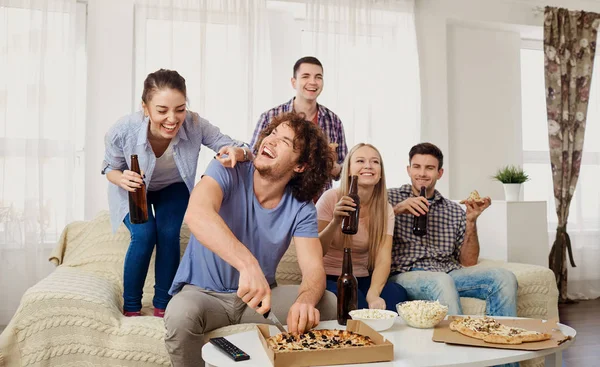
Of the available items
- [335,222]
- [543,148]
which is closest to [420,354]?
[335,222]

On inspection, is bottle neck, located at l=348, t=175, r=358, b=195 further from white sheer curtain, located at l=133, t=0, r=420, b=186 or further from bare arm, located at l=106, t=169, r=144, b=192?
white sheer curtain, located at l=133, t=0, r=420, b=186

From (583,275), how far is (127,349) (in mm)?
4652

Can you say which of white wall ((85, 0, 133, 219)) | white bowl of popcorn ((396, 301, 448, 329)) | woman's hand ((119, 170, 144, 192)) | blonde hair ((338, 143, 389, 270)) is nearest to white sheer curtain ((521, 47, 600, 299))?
blonde hair ((338, 143, 389, 270))

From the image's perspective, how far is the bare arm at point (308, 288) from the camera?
168 cm

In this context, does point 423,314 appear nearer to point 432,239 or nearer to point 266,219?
point 266,219

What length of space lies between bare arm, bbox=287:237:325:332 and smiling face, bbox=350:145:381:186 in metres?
0.70

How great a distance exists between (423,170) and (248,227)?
47.0 inches

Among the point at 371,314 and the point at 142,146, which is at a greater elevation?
the point at 142,146

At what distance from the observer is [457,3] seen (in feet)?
16.1

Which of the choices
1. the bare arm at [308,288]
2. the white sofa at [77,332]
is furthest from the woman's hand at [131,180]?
the bare arm at [308,288]

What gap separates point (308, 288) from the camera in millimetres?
1888

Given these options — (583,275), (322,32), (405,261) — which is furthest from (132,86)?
(583,275)

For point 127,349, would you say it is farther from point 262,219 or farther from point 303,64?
point 303,64

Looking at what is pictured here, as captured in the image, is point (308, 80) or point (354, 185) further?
point (308, 80)
